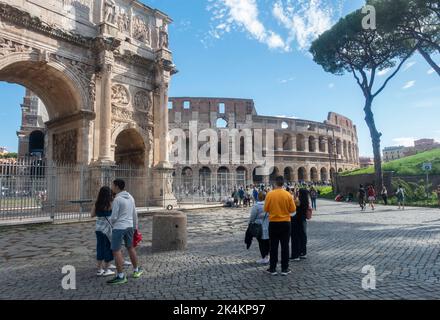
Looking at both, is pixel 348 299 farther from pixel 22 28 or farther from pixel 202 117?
pixel 202 117

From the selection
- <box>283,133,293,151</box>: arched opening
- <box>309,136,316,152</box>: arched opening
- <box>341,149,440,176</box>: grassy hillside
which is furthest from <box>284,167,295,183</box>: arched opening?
<box>341,149,440,176</box>: grassy hillside

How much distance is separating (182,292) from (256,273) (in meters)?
1.22

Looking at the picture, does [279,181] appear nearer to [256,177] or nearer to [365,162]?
[256,177]

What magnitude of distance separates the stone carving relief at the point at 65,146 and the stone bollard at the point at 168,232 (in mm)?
9456

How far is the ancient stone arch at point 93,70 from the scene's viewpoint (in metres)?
12.1

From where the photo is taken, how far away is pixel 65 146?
47.1 feet

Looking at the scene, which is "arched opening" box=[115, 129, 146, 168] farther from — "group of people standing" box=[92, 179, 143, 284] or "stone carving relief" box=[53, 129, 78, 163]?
"group of people standing" box=[92, 179, 143, 284]

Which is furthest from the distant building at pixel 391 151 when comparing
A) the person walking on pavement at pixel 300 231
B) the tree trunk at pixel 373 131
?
the person walking on pavement at pixel 300 231

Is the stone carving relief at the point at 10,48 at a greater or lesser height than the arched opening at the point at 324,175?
greater

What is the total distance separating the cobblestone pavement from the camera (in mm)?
3509

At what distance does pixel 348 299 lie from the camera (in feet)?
10.6

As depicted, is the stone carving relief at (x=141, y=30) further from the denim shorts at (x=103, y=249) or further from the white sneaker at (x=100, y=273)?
the white sneaker at (x=100, y=273)

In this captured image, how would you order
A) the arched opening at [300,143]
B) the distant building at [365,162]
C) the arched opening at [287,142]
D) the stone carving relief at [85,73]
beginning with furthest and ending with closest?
the distant building at [365,162]
the arched opening at [300,143]
the arched opening at [287,142]
the stone carving relief at [85,73]

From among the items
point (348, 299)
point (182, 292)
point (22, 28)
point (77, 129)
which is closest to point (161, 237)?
point (182, 292)
